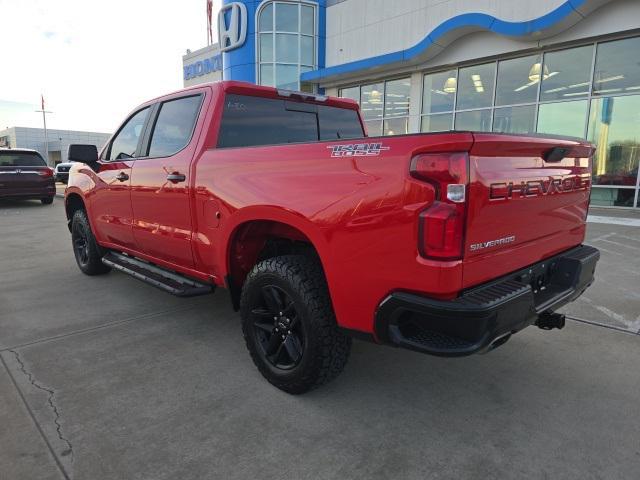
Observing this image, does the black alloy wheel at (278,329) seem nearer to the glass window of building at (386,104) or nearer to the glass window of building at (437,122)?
the glass window of building at (437,122)

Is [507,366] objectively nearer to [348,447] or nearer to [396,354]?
[396,354]

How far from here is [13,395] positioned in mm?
2725

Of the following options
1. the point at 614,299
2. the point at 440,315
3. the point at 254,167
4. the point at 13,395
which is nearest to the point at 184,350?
the point at 13,395

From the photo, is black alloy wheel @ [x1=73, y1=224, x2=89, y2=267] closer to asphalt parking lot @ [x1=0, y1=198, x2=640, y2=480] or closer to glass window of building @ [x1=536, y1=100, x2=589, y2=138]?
asphalt parking lot @ [x1=0, y1=198, x2=640, y2=480]

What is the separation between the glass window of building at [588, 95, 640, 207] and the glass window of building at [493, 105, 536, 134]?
148 cm

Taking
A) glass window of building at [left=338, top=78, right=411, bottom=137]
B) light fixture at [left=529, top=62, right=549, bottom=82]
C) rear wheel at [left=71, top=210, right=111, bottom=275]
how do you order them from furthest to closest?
glass window of building at [left=338, top=78, right=411, bottom=137], light fixture at [left=529, top=62, right=549, bottom=82], rear wheel at [left=71, top=210, right=111, bottom=275]

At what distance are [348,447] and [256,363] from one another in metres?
0.90

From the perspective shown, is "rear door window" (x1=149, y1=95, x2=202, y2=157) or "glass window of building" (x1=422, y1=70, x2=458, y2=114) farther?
"glass window of building" (x1=422, y1=70, x2=458, y2=114)

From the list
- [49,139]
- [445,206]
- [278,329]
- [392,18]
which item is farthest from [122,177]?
[49,139]

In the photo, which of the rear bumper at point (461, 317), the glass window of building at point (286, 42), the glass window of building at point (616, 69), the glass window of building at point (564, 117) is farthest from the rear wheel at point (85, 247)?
the glass window of building at point (286, 42)

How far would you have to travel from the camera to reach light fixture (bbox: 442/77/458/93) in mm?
14305

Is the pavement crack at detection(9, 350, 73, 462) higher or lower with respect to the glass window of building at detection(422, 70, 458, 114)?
lower

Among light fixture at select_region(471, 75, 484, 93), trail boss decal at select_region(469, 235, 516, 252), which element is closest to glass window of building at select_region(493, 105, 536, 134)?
light fixture at select_region(471, 75, 484, 93)

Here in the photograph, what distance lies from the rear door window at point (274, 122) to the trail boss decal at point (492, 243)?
1.91 m
